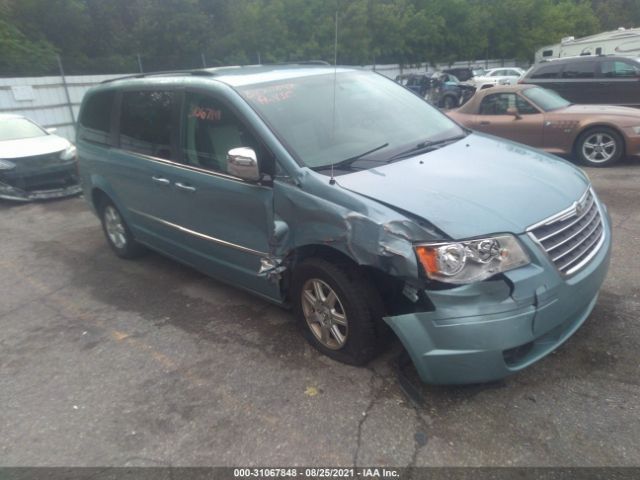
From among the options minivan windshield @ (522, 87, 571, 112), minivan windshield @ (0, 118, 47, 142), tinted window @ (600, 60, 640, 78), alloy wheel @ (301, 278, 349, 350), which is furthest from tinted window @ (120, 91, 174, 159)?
tinted window @ (600, 60, 640, 78)

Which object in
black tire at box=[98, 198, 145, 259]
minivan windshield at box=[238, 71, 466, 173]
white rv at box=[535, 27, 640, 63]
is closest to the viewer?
minivan windshield at box=[238, 71, 466, 173]

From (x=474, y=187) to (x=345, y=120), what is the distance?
1.16 m

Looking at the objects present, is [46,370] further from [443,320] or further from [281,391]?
[443,320]

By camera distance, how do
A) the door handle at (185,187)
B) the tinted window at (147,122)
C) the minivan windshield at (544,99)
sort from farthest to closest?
the minivan windshield at (544,99) → the tinted window at (147,122) → the door handle at (185,187)

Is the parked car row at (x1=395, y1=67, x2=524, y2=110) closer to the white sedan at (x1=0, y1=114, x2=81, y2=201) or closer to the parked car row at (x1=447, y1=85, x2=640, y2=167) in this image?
the parked car row at (x1=447, y1=85, x2=640, y2=167)

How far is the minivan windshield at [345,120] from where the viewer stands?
3.37 m

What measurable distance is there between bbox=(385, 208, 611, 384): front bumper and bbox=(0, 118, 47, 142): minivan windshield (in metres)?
8.87

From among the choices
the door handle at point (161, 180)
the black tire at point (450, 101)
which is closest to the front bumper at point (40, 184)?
the door handle at point (161, 180)

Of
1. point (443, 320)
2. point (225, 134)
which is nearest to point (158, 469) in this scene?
point (443, 320)

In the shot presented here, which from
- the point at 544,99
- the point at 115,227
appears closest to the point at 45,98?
the point at 115,227

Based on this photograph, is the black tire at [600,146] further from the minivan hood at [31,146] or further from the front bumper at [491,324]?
the minivan hood at [31,146]

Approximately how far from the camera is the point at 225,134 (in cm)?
366

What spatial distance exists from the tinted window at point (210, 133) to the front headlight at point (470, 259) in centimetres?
145

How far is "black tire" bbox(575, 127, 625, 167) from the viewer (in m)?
7.96
